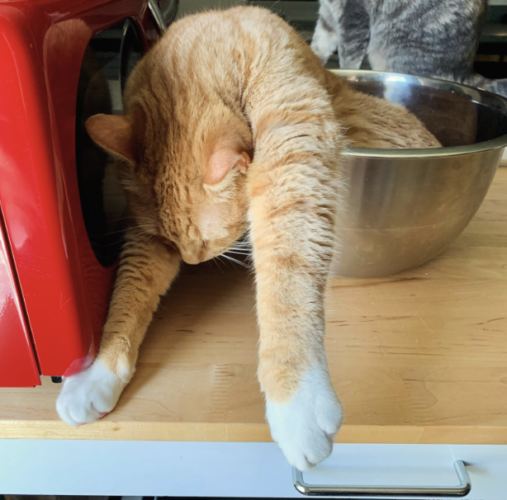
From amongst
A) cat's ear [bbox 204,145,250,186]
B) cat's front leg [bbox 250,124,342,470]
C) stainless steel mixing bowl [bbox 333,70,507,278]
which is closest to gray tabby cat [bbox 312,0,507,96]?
stainless steel mixing bowl [bbox 333,70,507,278]

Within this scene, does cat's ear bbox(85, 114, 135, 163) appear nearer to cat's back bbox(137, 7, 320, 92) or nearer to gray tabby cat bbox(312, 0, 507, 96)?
cat's back bbox(137, 7, 320, 92)

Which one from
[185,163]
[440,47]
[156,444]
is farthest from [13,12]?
[440,47]

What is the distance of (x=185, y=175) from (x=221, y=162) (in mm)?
101

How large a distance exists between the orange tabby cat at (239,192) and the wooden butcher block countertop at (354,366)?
5 centimetres

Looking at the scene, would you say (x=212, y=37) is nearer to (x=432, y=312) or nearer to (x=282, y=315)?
(x=282, y=315)

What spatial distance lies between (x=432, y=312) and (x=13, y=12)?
0.75m

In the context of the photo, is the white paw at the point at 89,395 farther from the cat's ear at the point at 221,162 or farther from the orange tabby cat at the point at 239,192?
the cat's ear at the point at 221,162

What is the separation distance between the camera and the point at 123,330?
628mm

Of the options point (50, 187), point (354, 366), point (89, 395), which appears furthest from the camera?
point (354, 366)

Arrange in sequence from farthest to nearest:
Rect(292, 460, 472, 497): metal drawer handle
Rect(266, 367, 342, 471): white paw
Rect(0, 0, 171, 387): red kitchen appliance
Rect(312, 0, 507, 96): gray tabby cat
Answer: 1. Rect(312, 0, 507, 96): gray tabby cat
2. Rect(292, 460, 472, 497): metal drawer handle
3. Rect(266, 367, 342, 471): white paw
4. Rect(0, 0, 171, 387): red kitchen appliance

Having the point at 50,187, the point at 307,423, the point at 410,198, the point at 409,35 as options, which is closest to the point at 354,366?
the point at 307,423

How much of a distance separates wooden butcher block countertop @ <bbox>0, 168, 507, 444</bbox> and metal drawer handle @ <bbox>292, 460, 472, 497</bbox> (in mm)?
85

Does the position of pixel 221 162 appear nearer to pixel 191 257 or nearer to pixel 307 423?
pixel 191 257

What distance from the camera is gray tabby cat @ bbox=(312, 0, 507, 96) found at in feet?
4.19
